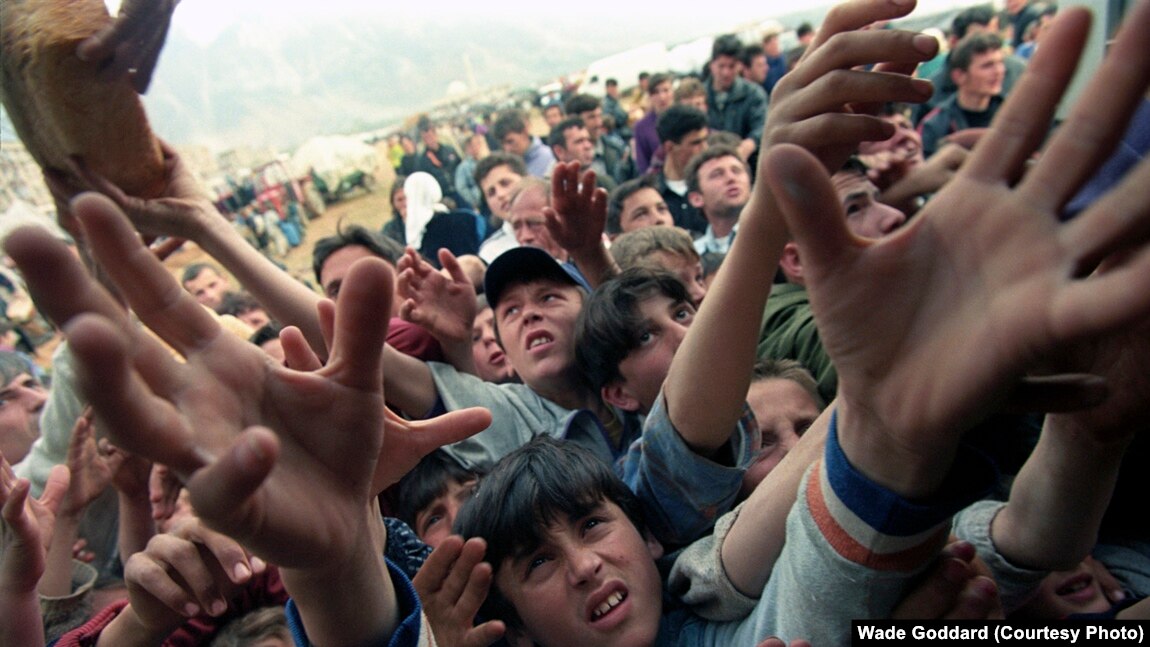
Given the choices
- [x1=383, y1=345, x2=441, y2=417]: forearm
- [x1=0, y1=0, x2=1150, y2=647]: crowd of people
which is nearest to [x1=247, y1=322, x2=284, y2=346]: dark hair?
[x1=0, y1=0, x2=1150, y2=647]: crowd of people

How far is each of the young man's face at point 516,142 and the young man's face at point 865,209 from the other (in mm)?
5055

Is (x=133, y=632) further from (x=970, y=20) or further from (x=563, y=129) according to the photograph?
(x=970, y=20)

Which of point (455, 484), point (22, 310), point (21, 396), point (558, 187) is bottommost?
point (22, 310)

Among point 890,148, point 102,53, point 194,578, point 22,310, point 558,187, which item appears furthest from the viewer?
point 22,310

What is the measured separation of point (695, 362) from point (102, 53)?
3.51 feet

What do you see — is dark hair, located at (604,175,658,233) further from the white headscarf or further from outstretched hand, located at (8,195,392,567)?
outstretched hand, located at (8,195,392,567)

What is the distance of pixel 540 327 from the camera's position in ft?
6.79

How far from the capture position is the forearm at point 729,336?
1174 millimetres

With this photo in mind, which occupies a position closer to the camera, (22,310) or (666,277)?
(666,277)

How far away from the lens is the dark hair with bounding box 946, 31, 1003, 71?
452 centimetres

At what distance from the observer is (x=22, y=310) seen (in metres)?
6.98

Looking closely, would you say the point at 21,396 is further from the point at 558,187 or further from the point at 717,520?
the point at 717,520

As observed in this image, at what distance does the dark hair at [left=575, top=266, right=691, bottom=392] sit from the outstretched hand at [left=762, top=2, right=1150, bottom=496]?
97 cm

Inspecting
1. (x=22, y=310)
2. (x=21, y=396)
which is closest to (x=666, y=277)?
(x=21, y=396)
